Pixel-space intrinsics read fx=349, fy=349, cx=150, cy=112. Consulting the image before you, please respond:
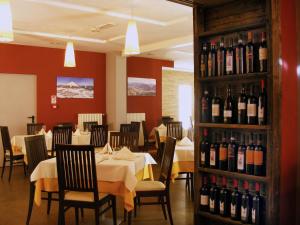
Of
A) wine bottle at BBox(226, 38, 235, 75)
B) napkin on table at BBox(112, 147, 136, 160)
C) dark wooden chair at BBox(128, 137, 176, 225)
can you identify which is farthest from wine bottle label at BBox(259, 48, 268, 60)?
napkin on table at BBox(112, 147, 136, 160)

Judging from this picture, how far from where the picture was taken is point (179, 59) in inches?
425

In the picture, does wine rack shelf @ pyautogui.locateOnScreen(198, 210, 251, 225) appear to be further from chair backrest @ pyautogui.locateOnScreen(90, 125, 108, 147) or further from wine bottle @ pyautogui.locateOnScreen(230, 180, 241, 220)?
chair backrest @ pyautogui.locateOnScreen(90, 125, 108, 147)

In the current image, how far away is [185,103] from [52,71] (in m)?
5.77

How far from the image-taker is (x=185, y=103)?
13.0 m

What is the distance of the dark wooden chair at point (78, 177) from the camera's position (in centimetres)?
330

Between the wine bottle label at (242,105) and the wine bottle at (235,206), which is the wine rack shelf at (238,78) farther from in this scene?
the wine bottle at (235,206)

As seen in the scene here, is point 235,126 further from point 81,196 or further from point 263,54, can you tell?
point 81,196

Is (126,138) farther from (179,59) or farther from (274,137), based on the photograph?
(179,59)

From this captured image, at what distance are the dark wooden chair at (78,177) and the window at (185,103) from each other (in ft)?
→ 30.8

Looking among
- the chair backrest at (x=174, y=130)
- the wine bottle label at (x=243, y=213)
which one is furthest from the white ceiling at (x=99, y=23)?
the wine bottle label at (x=243, y=213)

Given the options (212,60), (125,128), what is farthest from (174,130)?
(212,60)

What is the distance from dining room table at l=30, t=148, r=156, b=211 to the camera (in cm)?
354

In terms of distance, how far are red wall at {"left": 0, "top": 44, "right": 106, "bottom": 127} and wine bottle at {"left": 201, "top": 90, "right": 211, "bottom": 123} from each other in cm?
615

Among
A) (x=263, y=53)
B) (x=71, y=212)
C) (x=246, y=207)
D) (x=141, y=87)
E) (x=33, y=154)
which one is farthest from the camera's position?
(x=141, y=87)
